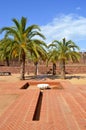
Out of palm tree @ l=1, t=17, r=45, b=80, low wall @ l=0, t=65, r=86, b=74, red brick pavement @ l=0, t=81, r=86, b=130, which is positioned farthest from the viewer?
low wall @ l=0, t=65, r=86, b=74

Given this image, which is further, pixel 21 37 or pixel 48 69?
pixel 48 69

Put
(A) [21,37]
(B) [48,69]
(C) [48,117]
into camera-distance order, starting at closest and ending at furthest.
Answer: (C) [48,117], (A) [21,37], (B) [48,69]

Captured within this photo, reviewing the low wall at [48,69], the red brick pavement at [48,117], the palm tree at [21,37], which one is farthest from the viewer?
the low wall at [48,69]

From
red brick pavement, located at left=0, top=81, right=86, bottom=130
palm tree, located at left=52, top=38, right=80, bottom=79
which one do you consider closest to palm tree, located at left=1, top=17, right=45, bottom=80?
palm tree, located at left=52, top=38, right=80, bottom=79

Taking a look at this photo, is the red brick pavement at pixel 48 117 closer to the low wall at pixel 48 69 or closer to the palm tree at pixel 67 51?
the palm tree at pixel 67 51

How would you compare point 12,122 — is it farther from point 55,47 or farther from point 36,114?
point 55,47

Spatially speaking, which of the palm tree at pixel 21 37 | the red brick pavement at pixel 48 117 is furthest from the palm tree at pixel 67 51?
the red brick pavement at pixel 48 117

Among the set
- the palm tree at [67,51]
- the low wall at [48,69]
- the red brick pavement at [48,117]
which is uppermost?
the palm tree at [67,51]

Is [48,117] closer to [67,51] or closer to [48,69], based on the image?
[67,51]

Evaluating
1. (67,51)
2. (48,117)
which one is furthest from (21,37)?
(48,117)

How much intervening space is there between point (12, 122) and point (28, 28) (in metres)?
15.1

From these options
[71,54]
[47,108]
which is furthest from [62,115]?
[71,54]

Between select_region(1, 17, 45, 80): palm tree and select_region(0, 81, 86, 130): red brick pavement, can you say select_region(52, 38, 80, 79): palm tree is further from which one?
select_region(0, 81, 86, 130): red brick pavement

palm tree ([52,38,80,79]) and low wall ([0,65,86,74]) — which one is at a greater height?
palm tree ([52,38,80,79])
